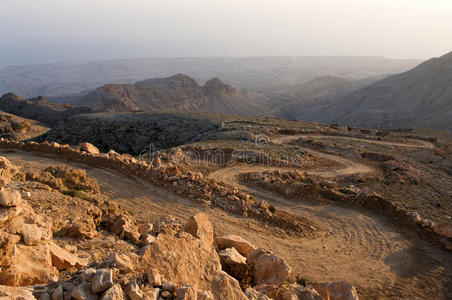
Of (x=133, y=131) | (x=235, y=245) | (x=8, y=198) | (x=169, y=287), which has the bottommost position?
(x=133, y=131)

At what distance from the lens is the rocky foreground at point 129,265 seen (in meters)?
5.05

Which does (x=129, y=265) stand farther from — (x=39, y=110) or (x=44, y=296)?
(x=39, y=110)

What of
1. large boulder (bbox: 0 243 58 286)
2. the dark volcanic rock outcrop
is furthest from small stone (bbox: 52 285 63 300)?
the dark volcanic rock outcrop

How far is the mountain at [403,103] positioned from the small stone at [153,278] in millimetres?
83106

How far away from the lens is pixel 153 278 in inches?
211

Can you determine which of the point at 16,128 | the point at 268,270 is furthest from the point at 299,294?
the point at 16,128

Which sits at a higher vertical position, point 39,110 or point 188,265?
point 188,265

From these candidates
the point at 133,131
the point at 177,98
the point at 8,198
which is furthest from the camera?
the point at 177,98

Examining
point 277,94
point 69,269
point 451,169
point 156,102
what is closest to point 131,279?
point 69,269

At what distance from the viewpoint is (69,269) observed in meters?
6.35

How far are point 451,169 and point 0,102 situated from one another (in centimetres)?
9777

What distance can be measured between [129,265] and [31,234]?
78.0 inches

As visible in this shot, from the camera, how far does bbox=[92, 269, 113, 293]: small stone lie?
4.86 meters

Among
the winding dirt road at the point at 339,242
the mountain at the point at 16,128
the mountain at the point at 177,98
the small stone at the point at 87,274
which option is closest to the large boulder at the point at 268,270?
the winding dirt road at the point at 339,242
